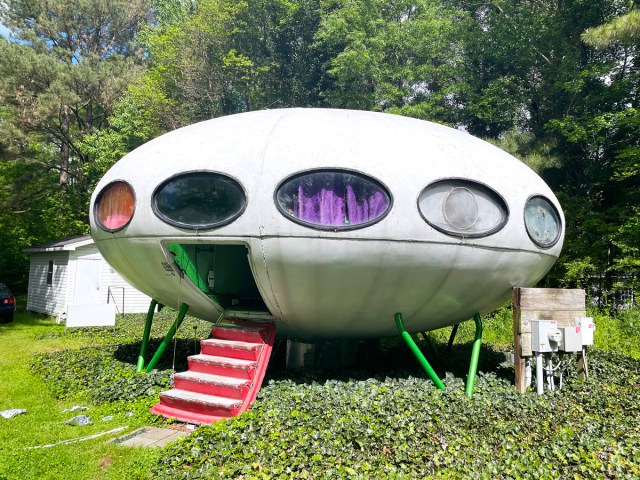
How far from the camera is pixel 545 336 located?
6844 mm

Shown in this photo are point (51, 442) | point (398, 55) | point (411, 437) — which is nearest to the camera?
point (411, 437)

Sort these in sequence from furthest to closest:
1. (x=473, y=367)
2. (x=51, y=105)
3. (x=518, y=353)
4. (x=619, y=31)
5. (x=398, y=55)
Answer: (x=398, y=55) < (x=51, y=105) < (x=619, y=31) < (x=518, y=353) < (x=473, y=367)

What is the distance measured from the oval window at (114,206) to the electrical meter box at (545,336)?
5.72 metres

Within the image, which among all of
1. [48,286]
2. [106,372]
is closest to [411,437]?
[106,372]

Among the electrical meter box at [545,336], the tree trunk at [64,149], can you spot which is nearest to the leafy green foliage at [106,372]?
the electrical meter box at [545,336]

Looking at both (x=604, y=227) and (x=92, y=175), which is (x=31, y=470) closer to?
(x=604, y=227)

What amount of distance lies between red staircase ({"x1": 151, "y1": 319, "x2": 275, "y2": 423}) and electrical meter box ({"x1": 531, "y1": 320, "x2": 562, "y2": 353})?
3.66 metres

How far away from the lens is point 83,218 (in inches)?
1123

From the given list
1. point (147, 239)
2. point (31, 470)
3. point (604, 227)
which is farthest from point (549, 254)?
point (604, 227)

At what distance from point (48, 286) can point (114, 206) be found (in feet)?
48.5

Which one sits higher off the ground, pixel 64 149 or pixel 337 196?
pixel 64 149

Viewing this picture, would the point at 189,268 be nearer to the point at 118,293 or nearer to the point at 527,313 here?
the point at 527,313

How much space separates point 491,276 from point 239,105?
31452 millimetres

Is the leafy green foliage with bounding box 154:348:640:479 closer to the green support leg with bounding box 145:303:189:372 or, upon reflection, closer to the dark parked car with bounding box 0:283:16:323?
the green support leg with bounding box 145:303:189:372
